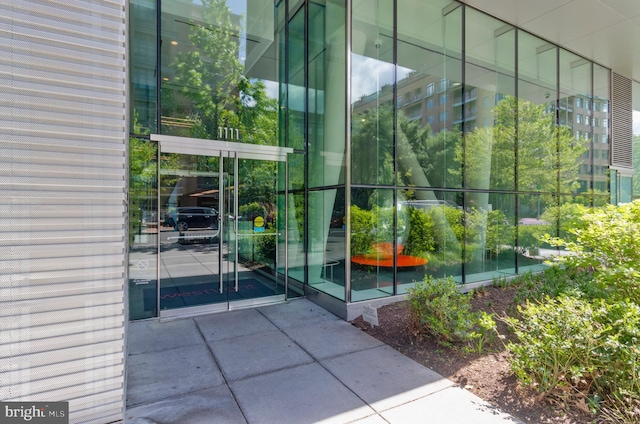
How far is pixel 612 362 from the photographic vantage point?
2.65 metres

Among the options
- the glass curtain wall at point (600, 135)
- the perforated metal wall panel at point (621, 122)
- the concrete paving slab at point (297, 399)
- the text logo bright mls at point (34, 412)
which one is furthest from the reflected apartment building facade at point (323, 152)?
the perforated metal wall panel at point (621, 122)

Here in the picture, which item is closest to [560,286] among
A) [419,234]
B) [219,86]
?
[419,234]

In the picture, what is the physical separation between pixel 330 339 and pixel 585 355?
2621 millimetres

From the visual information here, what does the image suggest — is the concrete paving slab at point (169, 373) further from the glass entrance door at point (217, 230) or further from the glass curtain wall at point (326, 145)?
the glass curtain wall at point (326, 145)

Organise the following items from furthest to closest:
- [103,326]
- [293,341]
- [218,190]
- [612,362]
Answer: [218,190], [293,341], [612,362], [103,326]

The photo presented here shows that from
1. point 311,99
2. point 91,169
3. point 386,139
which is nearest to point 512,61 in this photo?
point 386,139

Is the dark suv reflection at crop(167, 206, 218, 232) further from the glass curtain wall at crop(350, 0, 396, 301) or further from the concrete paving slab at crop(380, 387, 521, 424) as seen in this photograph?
the concrete paving slab at crop(380, 387, 521, 424)

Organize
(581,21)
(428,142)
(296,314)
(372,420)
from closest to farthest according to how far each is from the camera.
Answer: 1. (372,420)
2. (296,314)
3. (428,142)
4. (581,21)

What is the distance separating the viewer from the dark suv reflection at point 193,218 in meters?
5.09

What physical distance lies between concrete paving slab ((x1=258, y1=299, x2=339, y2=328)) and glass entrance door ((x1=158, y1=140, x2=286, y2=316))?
353 millimetres

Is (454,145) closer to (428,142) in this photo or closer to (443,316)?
(428,142)

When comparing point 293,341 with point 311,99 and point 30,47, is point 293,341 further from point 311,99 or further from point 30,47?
point 311,99

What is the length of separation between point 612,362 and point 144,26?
6944 millimetres

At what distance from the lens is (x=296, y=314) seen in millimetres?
5191
